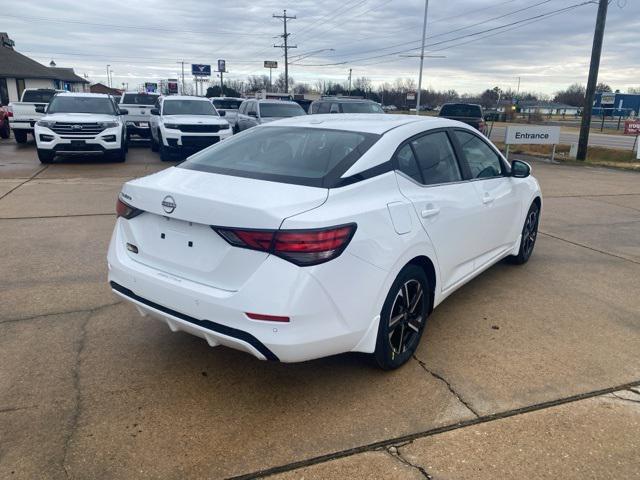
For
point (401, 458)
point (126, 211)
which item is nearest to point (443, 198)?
point (401, 458)

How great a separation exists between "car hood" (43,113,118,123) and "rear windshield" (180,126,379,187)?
10.6m

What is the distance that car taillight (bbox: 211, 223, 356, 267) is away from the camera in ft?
8.54

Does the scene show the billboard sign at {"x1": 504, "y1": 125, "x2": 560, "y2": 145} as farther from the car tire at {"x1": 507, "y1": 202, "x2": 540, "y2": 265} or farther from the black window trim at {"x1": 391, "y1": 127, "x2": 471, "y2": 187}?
the black window trim at {"x1": 391, "y1": 127, "x2": 471, "y2": 187}

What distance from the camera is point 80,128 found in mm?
13047

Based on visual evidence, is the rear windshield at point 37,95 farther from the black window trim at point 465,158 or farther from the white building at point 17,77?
the white building at point 17,77

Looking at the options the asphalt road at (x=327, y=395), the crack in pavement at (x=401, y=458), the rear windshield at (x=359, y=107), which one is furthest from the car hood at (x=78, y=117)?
the crack in pavement at (x=401, y=458)

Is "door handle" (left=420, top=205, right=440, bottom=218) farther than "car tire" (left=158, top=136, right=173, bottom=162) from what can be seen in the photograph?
No

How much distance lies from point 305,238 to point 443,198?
4.81ft

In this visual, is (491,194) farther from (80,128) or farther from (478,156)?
(80,128)

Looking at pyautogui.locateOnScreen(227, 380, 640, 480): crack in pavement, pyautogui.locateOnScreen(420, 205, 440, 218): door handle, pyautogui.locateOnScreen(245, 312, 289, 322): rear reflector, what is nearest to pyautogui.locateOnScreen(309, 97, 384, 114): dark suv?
pyautogui.locateOnScreen(420, 205, 440, 218): door handle

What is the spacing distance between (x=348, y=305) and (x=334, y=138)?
4.37ft

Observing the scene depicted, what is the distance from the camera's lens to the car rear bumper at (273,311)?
2.61 metres

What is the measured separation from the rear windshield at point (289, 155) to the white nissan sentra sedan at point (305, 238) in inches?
0.6

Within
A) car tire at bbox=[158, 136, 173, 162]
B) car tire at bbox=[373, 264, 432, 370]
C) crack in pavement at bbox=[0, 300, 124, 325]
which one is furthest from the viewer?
car tire at bbox=[158, 136, 173, 162]
